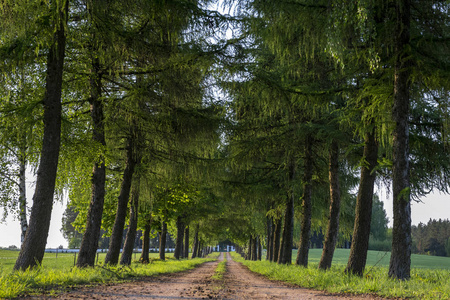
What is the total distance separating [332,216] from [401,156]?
6.22 metres

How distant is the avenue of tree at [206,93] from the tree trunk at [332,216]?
0.18 ft

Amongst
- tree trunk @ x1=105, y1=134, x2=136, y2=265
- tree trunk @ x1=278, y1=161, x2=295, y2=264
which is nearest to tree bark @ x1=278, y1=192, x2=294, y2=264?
tree trunk @ x1=278, y1=161, x2=295, y2=264

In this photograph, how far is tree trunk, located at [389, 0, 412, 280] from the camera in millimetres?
8016

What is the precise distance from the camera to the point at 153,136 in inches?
507

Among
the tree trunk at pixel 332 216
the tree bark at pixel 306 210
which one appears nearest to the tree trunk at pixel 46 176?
the tree trunk at pixel 332 216

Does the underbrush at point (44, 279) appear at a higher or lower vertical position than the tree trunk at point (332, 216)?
lower

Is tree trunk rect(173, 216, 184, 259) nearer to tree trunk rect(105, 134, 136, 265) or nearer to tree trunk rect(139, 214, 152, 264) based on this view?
tree trunk rect(139, 214, 152, 264)

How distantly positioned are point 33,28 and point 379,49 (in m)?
7.88

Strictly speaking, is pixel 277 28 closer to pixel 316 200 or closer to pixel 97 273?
pixel 97 273

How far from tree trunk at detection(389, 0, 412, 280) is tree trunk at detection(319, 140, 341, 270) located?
5.53 m

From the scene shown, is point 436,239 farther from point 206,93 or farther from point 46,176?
point 46,176

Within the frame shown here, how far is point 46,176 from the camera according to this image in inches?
351

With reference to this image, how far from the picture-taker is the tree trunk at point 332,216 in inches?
549

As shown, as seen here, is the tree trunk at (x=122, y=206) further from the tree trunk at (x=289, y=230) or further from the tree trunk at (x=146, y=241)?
the tree trunk at (x=146, y=241)
